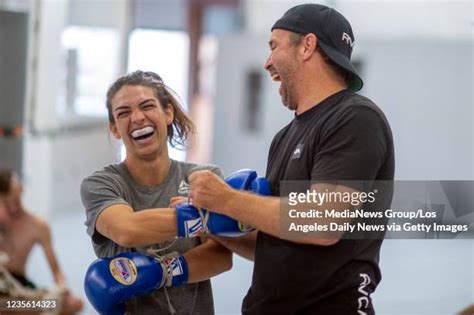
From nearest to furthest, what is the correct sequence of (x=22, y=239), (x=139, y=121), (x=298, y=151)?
1. (x=298, y=151)
2. (x=139, y=121)
3. (x=22, y=239)

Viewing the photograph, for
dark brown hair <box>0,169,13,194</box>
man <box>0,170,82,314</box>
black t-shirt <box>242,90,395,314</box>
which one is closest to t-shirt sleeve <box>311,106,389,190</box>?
black t-shirt <box>242,90,395,314</box>

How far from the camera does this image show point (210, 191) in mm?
1479

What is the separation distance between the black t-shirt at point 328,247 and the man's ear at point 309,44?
0.10m

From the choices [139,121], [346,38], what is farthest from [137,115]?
[346,38]

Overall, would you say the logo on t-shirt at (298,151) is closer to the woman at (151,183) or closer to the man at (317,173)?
the man at (317,173)

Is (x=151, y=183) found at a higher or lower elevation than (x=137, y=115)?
lower

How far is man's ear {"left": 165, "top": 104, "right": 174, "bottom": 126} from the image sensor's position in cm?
170

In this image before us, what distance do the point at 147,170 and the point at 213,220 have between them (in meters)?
0.23

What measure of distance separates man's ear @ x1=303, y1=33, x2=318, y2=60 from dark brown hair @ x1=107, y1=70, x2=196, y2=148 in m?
0.35

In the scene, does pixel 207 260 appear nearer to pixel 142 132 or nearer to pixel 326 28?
pixel 142 132

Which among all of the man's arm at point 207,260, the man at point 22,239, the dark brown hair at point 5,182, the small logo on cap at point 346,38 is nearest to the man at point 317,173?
the small logo on cap at point 346,38

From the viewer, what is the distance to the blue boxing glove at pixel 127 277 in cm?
161

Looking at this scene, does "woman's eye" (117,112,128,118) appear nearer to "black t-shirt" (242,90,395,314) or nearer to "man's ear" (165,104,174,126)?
"man's ear" (165,104,174,126)

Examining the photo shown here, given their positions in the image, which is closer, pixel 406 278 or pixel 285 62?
pixel 285 62
